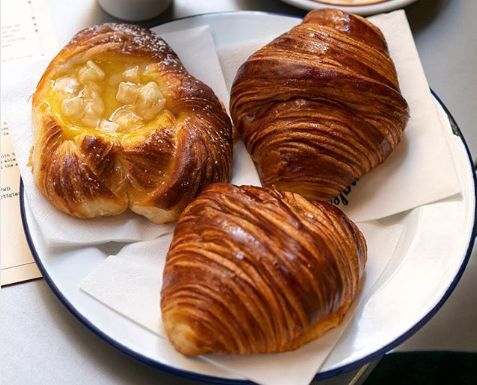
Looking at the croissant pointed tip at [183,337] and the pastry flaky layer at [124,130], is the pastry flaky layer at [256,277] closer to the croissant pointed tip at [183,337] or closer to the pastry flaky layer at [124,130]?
the croissant pointed tip at [183,337]

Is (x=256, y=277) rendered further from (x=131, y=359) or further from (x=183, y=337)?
(x=131, y=359)

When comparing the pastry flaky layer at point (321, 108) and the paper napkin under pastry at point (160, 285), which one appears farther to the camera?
the pastry flaky layer at point (321, 108)

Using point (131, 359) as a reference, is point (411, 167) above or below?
above

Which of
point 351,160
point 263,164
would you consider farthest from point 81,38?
point 351,160

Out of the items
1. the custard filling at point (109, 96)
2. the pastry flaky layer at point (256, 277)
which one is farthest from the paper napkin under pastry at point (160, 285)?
the custard filling at point (109, 96)

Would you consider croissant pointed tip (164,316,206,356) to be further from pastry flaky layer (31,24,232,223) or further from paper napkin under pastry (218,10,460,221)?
paper napkin under pastry (218,10,460,221)

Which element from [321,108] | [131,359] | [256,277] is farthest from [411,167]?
[131,359]

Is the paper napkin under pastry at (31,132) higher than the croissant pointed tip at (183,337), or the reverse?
the paper napkin under pastry at (31,132)
